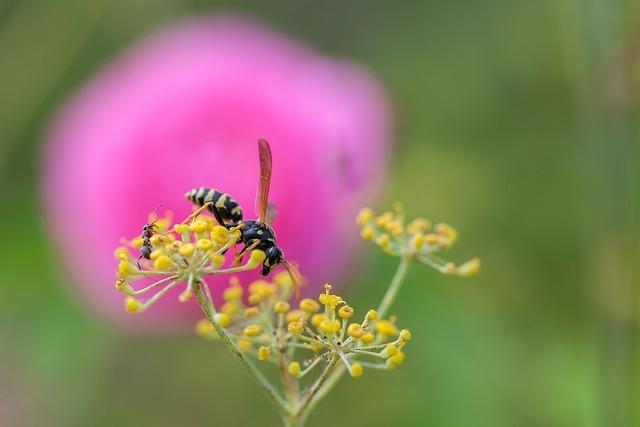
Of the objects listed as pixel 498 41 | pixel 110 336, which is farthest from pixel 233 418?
pixel 498 41

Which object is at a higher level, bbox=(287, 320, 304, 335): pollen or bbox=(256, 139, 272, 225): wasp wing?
bbox=(256, 139, 272, 225): wasp wing

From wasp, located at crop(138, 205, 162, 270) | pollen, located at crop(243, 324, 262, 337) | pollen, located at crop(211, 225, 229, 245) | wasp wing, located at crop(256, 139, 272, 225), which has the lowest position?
wasp, located at crop(138, 205, 162, 270)

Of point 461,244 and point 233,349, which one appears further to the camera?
point 461,244

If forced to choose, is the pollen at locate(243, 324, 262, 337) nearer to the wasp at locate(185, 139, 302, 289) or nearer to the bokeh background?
the wasp at locate(185, 139, 302, 289)

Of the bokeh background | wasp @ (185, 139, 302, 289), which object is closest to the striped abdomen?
wasp @ (185, 139, 302, 289)

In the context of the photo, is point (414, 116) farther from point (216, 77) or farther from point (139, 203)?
point (139, 203)

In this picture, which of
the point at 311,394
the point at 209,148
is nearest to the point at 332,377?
the point at 311,394

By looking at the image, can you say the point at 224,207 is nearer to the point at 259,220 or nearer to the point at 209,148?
the point at 259,220
